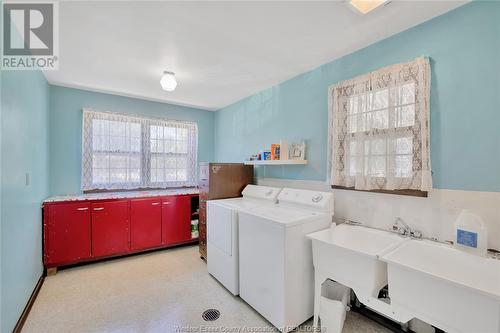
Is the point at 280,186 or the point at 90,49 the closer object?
the point at 90,49

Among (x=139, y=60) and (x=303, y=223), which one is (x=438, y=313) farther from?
(x=139, y=60)

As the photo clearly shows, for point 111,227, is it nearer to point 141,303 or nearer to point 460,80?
point 141,303

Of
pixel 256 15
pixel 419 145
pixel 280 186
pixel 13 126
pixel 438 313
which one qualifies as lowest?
pixel 438 313

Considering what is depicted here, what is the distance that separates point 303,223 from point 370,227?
2.20 feet

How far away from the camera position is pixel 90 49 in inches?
88.5

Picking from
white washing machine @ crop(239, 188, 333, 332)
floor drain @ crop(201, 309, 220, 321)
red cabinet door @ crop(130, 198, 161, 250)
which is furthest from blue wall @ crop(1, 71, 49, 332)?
white washing machine @ crop(239, 188, 333, 332)

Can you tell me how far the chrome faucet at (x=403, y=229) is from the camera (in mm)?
1770

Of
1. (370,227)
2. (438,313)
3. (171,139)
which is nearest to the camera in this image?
(438,313)

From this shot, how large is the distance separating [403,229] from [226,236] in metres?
1.66

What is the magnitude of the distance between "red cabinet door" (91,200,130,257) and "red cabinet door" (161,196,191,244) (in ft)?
1.73

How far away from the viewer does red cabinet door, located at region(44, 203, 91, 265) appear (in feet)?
9.15

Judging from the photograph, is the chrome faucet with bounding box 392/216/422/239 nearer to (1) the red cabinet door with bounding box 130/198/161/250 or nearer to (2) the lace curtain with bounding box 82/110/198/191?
(1) the red cabinet door with bounding box 130/198/161/250

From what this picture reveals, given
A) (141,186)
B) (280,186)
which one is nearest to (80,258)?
(141,186)

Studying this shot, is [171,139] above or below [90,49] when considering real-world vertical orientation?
below
